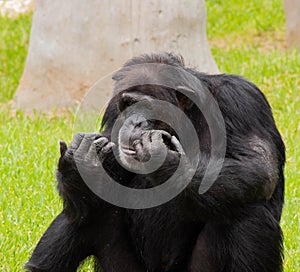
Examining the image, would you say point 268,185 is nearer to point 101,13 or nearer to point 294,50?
point 101,13

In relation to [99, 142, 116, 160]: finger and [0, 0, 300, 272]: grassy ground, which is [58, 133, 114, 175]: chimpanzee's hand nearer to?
[99, 142, 116, 160]: finger

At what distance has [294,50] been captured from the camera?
12.0 meters

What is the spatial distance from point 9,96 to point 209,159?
6837 mm

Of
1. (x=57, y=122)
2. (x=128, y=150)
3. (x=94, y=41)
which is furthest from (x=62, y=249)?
(x=94, y=41)

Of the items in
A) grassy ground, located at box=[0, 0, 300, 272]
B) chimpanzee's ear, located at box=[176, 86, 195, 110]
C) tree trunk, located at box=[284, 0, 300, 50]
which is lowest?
grassy ground, located at box=[0, 0, 300, 272]

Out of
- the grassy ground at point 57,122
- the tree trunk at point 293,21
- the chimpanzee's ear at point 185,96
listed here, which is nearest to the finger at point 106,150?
the chimpanzee's ear at point 185,96

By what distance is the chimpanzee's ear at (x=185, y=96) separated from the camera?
5.12m

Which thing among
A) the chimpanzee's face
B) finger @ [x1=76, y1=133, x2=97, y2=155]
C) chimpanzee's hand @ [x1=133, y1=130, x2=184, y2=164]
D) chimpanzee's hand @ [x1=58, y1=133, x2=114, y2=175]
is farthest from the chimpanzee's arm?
chimpanzee's hand @ [x1=133, y1=130, x2=184, y2=164]

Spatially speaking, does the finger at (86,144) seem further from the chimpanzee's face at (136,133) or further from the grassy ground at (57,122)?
the grassy ground at (57,122)

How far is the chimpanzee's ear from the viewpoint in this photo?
512 centimetres

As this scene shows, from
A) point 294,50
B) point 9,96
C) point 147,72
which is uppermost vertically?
point 147,72

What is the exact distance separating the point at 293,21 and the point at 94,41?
4070 mm

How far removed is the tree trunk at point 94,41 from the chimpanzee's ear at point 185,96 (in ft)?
15.1

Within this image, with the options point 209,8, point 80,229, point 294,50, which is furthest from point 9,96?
point 80,229
